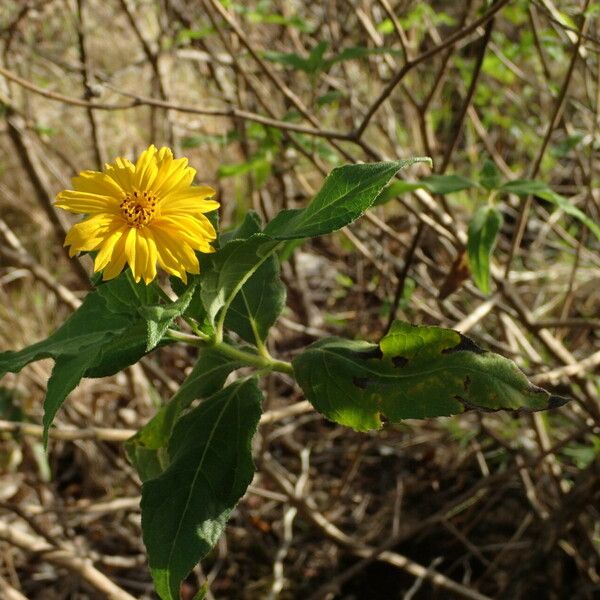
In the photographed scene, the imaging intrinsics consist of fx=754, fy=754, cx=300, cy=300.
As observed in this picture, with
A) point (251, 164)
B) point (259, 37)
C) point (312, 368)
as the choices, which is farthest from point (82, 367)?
point (259, 37)

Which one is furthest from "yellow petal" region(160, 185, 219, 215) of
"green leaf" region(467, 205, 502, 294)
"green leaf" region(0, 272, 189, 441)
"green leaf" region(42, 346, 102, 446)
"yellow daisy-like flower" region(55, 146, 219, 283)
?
"green leaf" region(467, 205, 502, 294)

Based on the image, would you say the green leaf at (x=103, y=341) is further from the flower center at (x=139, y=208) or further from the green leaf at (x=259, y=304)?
the green leaf at (x=259, y=304)

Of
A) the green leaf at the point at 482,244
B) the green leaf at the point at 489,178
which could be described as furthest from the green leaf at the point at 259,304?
the green leaf at the point at 489,178

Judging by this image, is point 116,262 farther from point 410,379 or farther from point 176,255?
point 410,379

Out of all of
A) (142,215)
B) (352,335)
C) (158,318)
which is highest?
(142,215)

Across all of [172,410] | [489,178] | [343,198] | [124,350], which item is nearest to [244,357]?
[172,410]

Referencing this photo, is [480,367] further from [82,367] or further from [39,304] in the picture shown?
[39,304]
